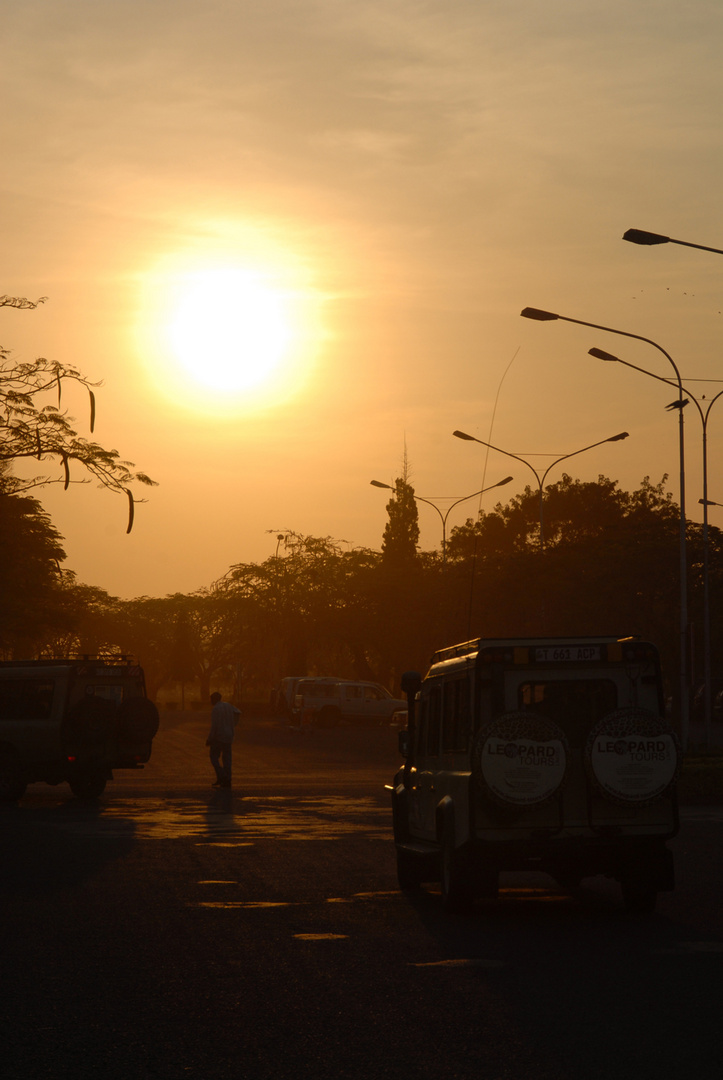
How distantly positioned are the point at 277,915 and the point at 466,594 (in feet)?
165

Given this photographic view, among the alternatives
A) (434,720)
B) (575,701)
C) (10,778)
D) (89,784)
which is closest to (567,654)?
(575,701)

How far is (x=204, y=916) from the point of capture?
34.5 feet

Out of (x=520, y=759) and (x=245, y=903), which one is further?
(x=245, y=903)

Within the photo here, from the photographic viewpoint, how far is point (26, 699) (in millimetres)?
23906

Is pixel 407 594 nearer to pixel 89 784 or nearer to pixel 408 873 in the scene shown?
pixel 89 784

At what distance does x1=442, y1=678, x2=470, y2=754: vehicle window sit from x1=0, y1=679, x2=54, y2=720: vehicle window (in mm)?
13639

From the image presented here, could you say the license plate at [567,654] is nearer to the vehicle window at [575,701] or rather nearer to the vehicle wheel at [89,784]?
the vehicle window at [575,701]

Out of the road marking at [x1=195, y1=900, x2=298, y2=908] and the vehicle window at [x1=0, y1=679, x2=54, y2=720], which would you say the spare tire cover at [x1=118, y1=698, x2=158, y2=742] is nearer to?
the vehicle window at [x1=0, y1=679, x2=54, y2=720]

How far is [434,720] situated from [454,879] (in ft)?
6.14

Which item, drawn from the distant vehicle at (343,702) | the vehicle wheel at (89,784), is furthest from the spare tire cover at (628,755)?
the distant vehicle at (343,702)

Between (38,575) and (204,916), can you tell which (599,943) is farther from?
(38,575)

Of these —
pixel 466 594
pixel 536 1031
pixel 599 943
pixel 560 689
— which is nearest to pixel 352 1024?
pixel 536 1031

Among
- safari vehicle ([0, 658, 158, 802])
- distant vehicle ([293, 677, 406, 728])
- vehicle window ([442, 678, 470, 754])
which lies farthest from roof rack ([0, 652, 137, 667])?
distant vehicle ([293, 677, 406, 728])

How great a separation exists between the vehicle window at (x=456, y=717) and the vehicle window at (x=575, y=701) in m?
0.55
